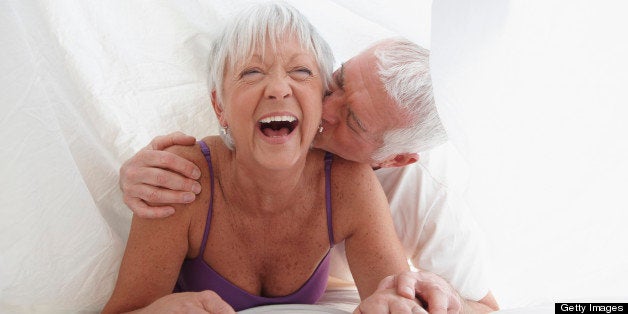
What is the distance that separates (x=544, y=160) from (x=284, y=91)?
1.63 feet

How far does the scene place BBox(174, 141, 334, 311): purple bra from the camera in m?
1.46

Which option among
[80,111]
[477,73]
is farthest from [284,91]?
[80,111]

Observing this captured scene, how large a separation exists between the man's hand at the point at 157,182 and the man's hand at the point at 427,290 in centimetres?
47

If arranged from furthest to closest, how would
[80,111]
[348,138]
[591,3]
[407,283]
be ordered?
[80,111]
[348,138]
[407,283]
[591,3]

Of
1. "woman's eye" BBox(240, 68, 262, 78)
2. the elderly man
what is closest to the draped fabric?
the elderly man

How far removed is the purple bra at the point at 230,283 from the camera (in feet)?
4.77

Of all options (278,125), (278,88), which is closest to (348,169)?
(278,125)

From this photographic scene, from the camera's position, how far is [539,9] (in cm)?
95

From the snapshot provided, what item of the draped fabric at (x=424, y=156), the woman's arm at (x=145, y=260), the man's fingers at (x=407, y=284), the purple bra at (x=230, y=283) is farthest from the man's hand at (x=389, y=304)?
the woman's arm at (x=145, y=260)

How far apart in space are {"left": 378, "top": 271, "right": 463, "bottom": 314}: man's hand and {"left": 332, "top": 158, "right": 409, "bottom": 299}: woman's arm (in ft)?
Result: 0.64

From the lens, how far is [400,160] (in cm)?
155

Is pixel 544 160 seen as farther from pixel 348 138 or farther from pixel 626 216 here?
pixel 348 138

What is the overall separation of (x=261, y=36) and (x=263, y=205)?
0.42 metres

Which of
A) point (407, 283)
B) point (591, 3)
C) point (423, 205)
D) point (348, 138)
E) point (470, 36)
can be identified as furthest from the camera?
point (423, 205)
